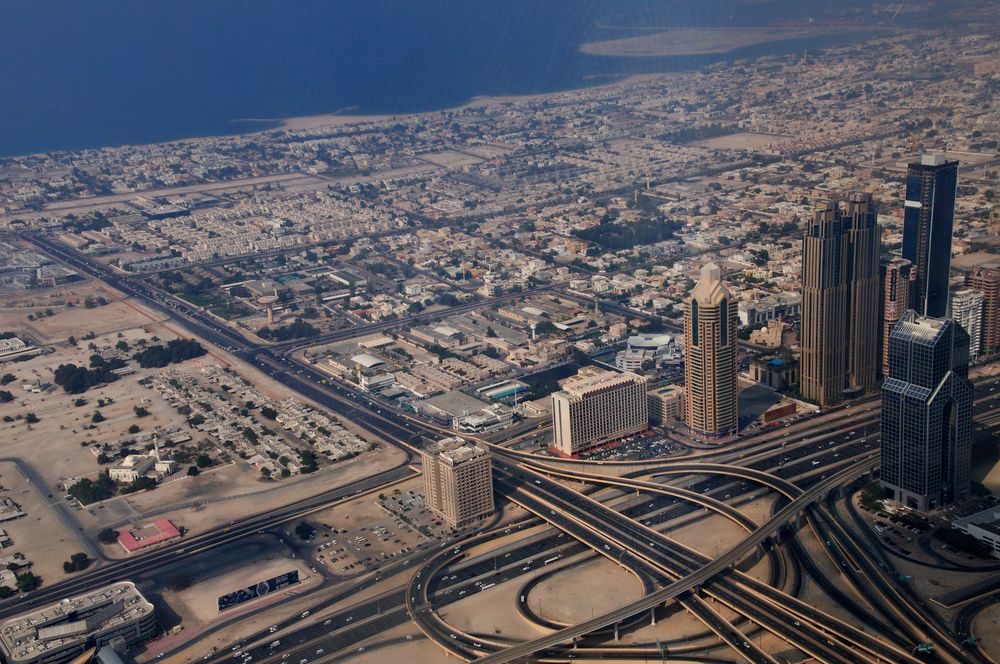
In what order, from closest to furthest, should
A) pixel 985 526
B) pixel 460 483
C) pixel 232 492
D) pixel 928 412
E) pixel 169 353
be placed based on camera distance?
1. pixel 985 526
2. pixel 928 412
3. pixel 460 483
4. pixel 232 492
5. pixel 169 353

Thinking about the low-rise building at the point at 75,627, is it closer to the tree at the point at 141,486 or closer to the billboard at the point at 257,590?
the billboard at the point at 257,590

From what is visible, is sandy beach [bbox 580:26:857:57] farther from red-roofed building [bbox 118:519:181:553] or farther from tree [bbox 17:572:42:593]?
tree [bbox 17:572:42:593]

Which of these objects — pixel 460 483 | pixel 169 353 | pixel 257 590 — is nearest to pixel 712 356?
pixel 460 483

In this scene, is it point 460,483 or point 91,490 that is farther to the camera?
point 91,490

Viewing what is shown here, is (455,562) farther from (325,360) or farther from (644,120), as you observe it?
(644,120)

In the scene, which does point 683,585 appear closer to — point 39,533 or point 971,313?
point 39,533

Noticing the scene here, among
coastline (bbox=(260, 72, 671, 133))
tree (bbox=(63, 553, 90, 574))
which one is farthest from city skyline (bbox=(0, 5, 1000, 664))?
coastline (bbox=(260, 72, 671, 133))

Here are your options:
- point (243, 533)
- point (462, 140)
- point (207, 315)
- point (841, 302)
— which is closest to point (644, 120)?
A: point (462, 140)
